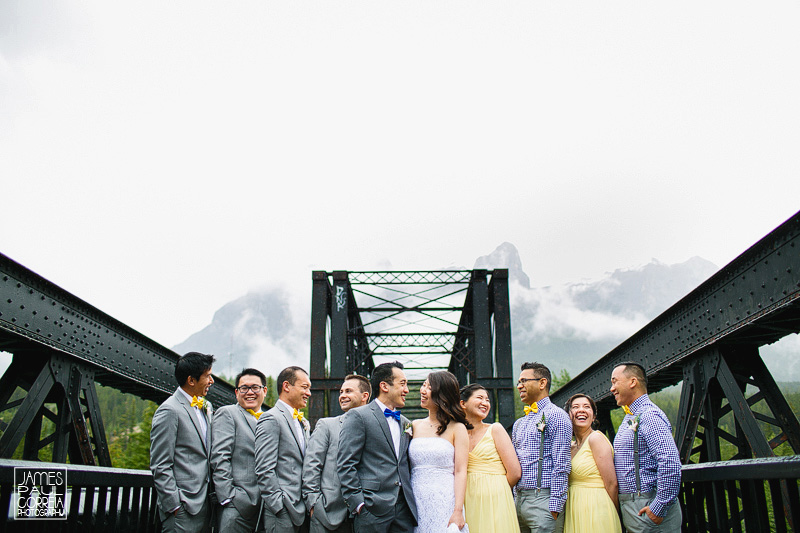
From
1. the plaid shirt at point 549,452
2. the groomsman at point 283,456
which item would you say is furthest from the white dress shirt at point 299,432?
the plaid shirt at point 549,452

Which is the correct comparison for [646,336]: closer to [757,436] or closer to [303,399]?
[757,436]

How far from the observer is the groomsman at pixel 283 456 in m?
5.23

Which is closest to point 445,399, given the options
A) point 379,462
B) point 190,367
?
point 379,462

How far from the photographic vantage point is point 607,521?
5176mm

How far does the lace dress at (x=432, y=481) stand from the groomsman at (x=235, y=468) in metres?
1.46

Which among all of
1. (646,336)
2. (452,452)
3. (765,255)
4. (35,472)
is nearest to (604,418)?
(646,336)

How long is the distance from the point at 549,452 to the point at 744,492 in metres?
1.67

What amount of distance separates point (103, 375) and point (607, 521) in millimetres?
8759

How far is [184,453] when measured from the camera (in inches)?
208

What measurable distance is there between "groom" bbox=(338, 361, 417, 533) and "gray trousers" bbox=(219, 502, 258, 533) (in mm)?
1014

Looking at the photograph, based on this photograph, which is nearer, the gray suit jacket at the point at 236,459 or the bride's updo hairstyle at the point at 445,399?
the bride's updo hairstyle at the point at 445,399

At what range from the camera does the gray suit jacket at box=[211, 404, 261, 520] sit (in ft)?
17.4

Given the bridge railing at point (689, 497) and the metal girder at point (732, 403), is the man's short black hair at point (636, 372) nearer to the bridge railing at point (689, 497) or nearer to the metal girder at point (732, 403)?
the bridge railing at point (689, 497)

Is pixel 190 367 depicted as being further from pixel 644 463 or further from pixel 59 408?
pixel 59 408
